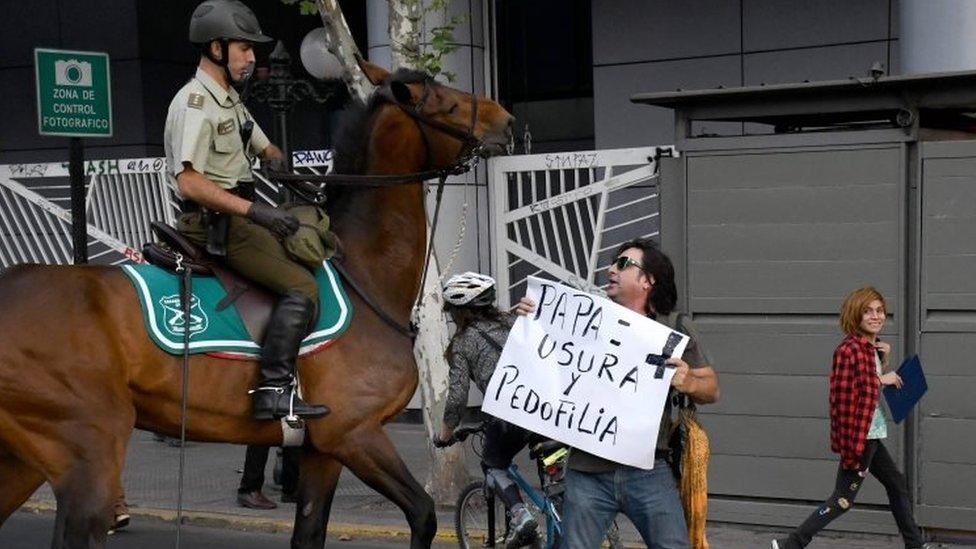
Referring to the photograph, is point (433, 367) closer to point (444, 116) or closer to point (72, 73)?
point (444, 116)

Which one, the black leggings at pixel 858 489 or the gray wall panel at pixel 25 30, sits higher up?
the gray wall panel at pixel 25 30

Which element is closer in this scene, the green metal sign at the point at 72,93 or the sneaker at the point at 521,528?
the sneaker at the point at 521,528

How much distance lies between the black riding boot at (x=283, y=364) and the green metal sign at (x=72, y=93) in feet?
17.4

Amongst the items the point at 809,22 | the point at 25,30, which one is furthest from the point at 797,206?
the point at 25,30

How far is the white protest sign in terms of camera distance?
5742 mm

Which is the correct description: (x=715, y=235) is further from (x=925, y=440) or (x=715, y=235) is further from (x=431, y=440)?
(x=431, y=440)

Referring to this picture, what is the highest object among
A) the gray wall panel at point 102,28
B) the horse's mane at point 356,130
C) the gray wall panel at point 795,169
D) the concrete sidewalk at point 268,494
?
the gray wall panel at point 102,28

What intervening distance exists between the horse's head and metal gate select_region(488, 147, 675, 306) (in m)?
5.10

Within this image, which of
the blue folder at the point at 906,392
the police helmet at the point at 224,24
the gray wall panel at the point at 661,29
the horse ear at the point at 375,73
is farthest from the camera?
the gray wall panel at the point at 661,29

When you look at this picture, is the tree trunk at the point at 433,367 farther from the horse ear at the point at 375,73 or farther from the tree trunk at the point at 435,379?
the horse ear at the point at 375,73

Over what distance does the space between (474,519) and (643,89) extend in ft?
23.5

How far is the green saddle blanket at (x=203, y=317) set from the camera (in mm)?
6859

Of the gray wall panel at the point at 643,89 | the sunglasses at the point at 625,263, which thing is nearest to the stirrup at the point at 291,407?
the sunglasses at the point at 625,263

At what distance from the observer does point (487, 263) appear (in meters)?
14.6
